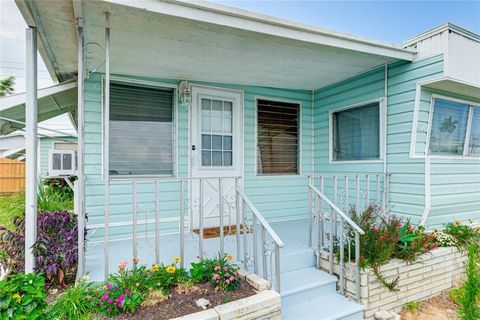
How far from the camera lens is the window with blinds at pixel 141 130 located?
3875 millimetres

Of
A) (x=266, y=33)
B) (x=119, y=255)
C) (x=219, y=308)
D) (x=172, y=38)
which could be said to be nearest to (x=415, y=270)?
(x=219, y=308)

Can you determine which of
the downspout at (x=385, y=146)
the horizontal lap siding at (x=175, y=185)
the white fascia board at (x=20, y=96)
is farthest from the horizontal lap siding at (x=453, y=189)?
the white fascia board at (x=20, y=96)

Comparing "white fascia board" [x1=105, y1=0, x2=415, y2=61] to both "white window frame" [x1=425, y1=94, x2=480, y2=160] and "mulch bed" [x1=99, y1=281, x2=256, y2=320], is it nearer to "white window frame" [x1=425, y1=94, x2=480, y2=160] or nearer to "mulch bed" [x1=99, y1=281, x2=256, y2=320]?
"white window frame" [x1=425, y1=94, x2=480, y2=160]

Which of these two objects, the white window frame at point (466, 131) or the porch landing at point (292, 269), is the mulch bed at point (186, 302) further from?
the white window frame at point (466, 131)

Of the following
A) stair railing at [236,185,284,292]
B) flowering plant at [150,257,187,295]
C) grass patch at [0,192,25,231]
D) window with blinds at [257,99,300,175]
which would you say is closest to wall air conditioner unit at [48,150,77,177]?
grass patch at [0,192,25,231]

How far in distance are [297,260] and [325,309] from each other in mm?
627

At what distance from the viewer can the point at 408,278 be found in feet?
9.89

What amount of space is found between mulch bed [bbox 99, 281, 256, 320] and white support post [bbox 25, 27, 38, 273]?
3.79 ft

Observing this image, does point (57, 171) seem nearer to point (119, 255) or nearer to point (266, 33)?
point (119, 255)

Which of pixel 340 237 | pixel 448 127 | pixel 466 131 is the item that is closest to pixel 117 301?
pixel 340 237

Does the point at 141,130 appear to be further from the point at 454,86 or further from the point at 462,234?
the point at 462,234

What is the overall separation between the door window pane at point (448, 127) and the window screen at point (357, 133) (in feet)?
2.38

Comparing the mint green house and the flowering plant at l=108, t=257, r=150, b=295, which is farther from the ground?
the mint green house

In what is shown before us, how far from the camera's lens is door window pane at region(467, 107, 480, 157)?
4.18 metres
